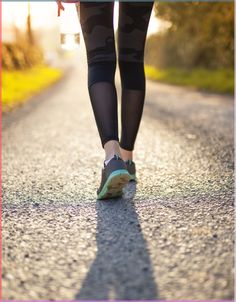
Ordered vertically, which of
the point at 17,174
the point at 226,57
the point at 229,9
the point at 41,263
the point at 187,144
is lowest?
the point at 226,57

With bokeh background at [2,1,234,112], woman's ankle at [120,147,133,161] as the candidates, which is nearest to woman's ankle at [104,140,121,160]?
woman's ankle at [120,147,133,161]

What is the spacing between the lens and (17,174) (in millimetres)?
2570

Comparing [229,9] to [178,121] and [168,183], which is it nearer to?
[178,121]

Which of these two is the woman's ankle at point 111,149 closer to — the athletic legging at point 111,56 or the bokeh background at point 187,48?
the athletic legging at point 111,56

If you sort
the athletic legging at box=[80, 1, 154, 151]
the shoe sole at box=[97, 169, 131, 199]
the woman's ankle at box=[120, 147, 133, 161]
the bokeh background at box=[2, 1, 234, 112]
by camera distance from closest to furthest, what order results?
the shoe sole at box=[97, 169, 131, 199] < the athletic legging at box=[80, 1, 154, 151] < the woman's ankle at box=[120, 147, 133, 161] < the bokeh background at box=[2, 1, 234, 112]

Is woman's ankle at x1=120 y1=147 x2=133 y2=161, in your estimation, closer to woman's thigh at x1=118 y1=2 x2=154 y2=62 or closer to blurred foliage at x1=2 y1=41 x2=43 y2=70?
woman's thigh at x1=118 y1=2 x2=154 y2=62

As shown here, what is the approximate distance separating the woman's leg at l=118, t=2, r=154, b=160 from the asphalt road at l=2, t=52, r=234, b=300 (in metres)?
0.31

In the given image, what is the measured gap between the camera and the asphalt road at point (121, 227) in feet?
3.84

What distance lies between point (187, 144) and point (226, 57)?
50.4 feet

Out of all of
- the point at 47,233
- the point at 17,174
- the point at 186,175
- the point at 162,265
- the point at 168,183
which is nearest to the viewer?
the point at 162,265

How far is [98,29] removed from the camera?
6.28ft

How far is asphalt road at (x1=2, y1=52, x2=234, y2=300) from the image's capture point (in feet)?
3.84

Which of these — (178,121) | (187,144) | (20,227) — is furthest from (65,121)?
(20,227)

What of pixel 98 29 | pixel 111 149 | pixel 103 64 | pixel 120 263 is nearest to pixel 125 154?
pixel 111 149
